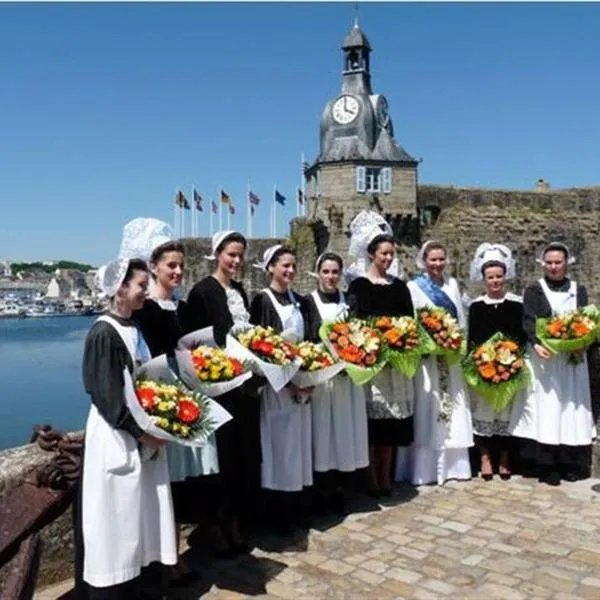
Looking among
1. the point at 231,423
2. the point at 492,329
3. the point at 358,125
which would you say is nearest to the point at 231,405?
the point at 231,423

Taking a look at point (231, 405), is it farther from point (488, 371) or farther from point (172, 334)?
point (488, 371)

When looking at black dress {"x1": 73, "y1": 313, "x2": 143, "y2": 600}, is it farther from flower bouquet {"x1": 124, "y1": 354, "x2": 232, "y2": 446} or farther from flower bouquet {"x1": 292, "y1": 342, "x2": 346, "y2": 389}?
flower bouquet {"x1": 292, "y1": 342, "x2": 346, "y2": 389}

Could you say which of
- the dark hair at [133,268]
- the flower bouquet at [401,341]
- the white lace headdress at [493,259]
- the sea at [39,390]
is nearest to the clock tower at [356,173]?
the sea at [39,390]

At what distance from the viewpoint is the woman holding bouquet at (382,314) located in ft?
16.5

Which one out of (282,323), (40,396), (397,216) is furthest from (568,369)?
(40,396)

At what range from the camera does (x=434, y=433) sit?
5340 mm

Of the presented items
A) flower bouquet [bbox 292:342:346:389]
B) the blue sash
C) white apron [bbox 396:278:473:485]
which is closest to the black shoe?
white apron [bbox 396:278:473:485]

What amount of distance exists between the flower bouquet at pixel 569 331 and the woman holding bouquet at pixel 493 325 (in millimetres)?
279

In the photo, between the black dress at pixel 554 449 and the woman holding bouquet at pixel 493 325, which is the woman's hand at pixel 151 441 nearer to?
the woman holding bouquet at pixel 493 325

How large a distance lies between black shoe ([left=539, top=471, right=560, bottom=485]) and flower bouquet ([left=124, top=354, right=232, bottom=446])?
3096 millimetres

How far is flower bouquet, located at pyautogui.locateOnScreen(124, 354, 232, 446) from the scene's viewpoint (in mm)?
3070

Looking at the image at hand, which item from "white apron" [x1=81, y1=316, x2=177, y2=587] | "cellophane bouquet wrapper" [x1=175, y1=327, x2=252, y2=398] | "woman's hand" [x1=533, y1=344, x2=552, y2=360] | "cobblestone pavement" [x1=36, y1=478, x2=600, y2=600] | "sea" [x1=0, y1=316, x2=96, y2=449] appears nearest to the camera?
Result: "white apron" [x1=81, y1=316, x2=177, y2=587]

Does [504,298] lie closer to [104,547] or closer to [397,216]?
[104,547]

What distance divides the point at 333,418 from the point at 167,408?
1.76 meters
